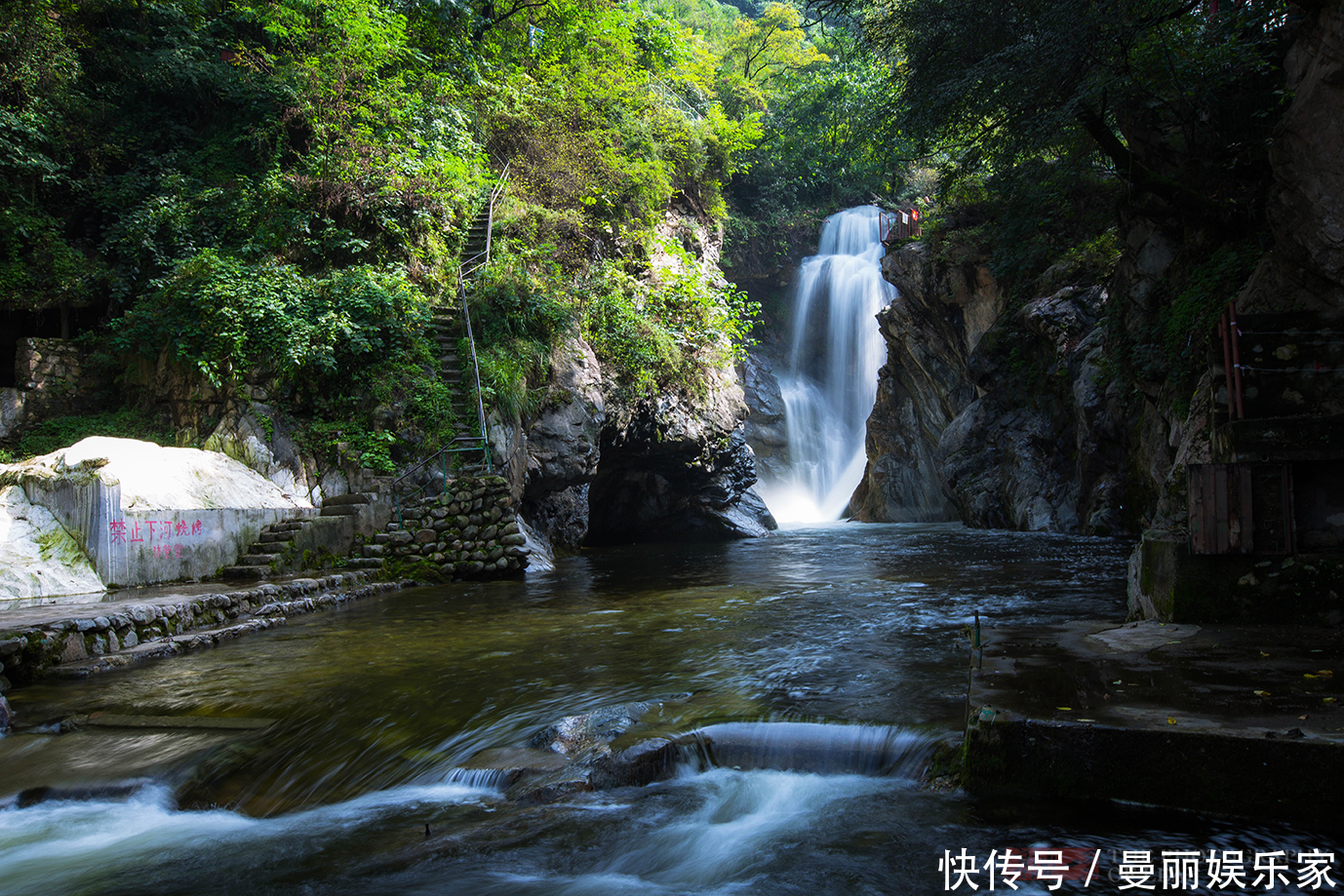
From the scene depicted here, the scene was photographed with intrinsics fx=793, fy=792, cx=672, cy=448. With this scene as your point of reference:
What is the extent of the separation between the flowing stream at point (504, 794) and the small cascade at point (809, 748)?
0.04 feet

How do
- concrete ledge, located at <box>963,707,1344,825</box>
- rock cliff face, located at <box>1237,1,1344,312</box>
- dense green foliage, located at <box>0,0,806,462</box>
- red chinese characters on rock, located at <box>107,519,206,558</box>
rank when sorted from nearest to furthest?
concrete ledge, located at <box>963,707,1344,825</box> → rock cliff face, located at <box>1237,1,1344,312</box> → red chinese characters on rock, located at <box>107,519,206,558</box> → dense green foliage, located at <box>0,0,806,462</box>

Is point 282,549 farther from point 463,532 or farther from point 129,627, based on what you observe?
point 129,627

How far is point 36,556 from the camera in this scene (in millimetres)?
9297

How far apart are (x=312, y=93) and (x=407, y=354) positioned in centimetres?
631

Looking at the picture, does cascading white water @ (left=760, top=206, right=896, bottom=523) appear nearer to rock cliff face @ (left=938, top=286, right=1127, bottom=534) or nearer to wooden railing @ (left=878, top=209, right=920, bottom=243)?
wooden railing @ (left=878, top=209, right=920, bottom=243)

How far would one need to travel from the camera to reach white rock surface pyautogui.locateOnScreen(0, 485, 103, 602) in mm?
9031

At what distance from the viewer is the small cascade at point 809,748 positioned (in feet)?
14.9

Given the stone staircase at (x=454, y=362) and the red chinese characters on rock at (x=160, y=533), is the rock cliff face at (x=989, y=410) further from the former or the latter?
→ the red chinese characters on rock at (x=160, y=533)

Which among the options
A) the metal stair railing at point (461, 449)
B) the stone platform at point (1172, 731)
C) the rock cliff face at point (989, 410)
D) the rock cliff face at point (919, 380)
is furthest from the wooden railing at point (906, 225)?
the stone platform at point (1172, 731)

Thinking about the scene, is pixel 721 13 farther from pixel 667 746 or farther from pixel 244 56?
pixel 667 746

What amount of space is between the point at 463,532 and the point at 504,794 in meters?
8.87

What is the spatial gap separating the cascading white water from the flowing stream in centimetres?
2438

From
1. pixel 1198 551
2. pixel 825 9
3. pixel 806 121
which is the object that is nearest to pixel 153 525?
pixel 1198 551

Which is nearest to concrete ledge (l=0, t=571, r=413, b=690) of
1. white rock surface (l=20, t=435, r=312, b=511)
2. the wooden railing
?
white rock surface (l=20, t=435, r=312, b=511)
